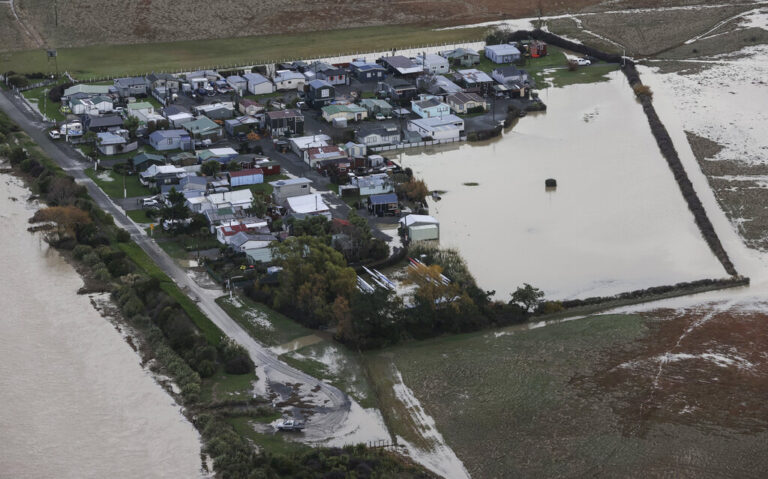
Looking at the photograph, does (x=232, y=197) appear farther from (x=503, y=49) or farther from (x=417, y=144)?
(x=503, y=49)

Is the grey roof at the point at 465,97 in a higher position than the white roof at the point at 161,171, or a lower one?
higher

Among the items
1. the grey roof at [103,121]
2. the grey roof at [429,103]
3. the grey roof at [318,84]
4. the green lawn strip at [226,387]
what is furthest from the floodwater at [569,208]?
the grey roof at [103,121]

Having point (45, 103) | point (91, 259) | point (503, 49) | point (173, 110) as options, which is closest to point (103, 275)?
point (91, 259)

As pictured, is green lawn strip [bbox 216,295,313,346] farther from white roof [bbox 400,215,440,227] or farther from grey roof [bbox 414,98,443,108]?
grey roof [bbox 414,98,443,108]

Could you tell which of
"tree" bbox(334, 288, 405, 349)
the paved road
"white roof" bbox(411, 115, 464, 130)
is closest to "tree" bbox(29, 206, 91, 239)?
the paved road

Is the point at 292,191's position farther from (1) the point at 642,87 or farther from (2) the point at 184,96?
(1) the point at 642,87

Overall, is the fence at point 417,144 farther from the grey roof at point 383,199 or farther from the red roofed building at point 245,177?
the grey roof at point 383,199

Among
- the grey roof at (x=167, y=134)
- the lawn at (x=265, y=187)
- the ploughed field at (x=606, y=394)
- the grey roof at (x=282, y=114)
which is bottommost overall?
the ploughed field at (x=606, y=394)
